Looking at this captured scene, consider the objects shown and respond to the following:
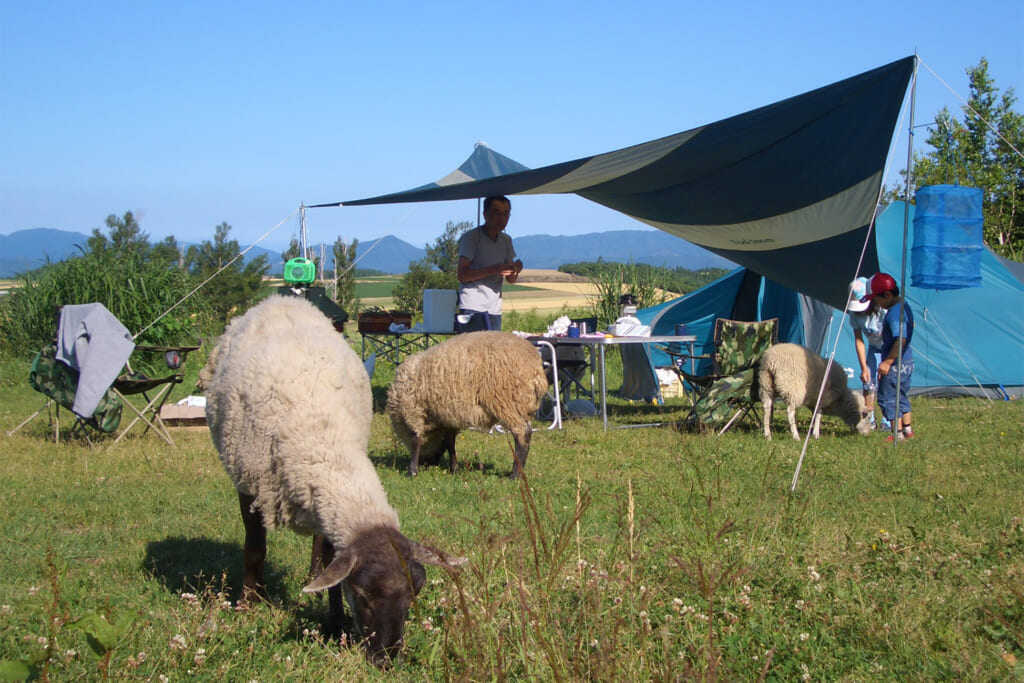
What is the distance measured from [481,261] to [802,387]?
3.34 m

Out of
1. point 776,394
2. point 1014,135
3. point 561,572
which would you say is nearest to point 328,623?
point 561,572

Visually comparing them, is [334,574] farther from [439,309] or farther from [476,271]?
[439,309]

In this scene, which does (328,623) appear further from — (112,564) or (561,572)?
(112,564)

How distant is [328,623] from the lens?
3.38 metres

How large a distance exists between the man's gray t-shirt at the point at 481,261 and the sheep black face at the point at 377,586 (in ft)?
16.8

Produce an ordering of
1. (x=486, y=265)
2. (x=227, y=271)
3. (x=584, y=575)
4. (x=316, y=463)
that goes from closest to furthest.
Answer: (x=316, y=463)
(x=584, y=575)
(x=486, y=265)
(x=227, y=271)

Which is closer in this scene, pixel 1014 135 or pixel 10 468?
pixel 10 468

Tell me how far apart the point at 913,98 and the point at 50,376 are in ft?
24.9

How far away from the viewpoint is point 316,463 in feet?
10.8

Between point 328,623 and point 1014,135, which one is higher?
point 1014,135

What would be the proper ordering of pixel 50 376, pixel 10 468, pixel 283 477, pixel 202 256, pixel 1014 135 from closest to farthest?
pixel 283 477, pixel 10 468, pixel 50 376, pixel 1014 135, pixel 202 256

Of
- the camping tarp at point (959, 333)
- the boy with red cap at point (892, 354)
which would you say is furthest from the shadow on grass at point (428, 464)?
the camping tarp at point (959, 333)

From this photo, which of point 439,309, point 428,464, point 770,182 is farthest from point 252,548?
point 439,309

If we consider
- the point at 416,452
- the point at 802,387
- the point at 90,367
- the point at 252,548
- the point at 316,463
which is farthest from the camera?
the point at 802,387
